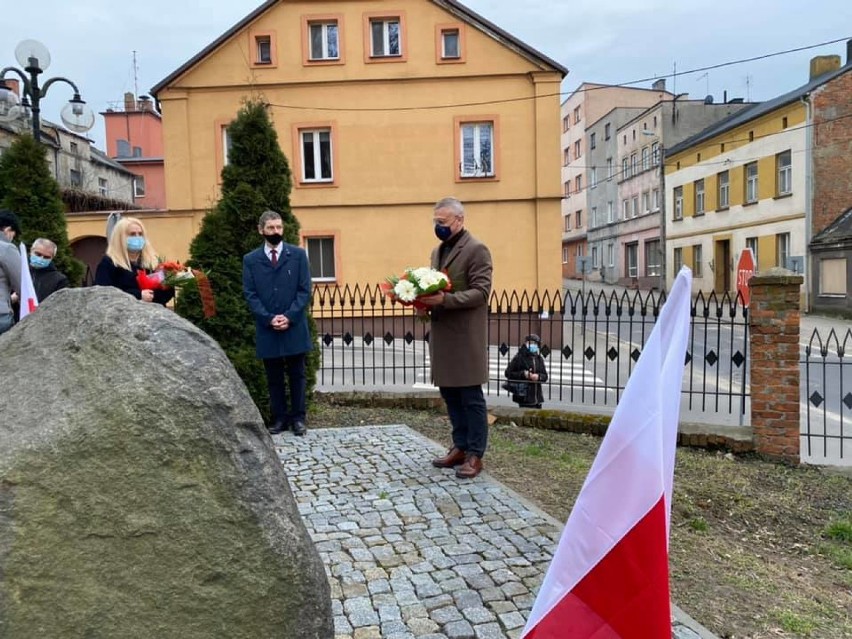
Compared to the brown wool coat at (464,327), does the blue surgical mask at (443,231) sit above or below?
above

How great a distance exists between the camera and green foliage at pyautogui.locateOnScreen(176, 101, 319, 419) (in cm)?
672

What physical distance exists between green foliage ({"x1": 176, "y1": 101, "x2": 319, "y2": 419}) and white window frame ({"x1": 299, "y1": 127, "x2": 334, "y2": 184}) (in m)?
12.2

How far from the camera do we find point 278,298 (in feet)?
19.2

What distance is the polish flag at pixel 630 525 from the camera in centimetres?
165

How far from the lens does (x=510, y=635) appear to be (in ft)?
8.98

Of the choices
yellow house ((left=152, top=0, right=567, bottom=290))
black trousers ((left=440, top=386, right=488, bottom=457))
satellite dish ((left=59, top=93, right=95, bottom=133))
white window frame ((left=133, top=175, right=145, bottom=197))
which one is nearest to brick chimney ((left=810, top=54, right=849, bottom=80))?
yellow house ((left=152, top=0, right=567, bottom=290))

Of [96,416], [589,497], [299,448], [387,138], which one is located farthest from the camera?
[387,138]

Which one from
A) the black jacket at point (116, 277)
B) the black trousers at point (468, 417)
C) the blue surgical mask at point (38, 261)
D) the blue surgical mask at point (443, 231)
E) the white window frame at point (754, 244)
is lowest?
the black trousers at point (468, 417)

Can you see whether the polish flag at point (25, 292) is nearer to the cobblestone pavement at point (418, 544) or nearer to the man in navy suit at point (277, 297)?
the man in navy suit at point (277, 297)

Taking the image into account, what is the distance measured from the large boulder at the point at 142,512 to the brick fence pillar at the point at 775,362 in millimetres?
5793

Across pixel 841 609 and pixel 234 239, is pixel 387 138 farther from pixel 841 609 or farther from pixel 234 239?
pixel 841 609

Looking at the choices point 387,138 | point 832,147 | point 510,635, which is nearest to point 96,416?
point 510,635

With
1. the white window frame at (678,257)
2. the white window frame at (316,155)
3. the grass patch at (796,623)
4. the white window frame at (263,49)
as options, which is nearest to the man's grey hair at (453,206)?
the grass patch at (796,623)

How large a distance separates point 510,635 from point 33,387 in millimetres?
2077
